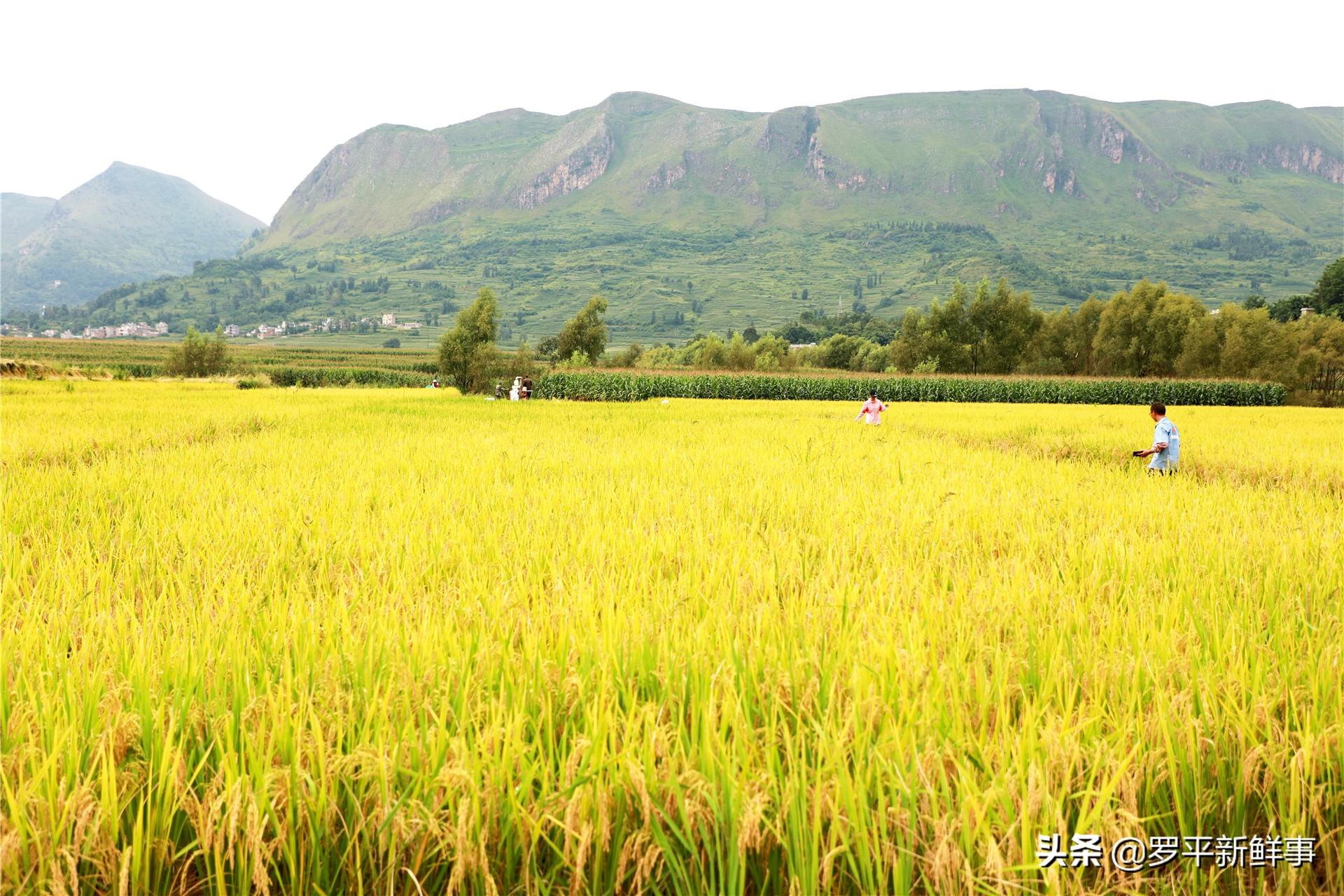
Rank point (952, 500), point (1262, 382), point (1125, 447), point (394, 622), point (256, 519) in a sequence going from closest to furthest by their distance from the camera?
point (394, 622) → point (256, 519) → point (952, 500) → point (1125, 447) → point (1262, 382)

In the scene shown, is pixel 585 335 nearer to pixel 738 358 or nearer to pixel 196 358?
pixel 738 358

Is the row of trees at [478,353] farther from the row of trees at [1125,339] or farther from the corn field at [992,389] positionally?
the row of trees at [1125,339]

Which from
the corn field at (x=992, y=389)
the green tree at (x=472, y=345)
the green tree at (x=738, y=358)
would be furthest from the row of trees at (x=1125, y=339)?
the green tree at (x=472, y=345)

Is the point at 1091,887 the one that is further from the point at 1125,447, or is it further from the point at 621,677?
the point at 1125,447

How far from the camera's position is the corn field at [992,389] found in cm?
5509

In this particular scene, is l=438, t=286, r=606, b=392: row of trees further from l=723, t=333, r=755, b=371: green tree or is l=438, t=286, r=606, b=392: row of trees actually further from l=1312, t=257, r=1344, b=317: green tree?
l=1312, t=257, r=1344, b=317: green tree

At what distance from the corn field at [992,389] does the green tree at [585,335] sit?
29.6 m

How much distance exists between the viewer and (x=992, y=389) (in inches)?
2219

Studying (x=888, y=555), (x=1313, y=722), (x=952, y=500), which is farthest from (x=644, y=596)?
(x=952, y=500)

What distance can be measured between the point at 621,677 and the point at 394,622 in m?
1.14

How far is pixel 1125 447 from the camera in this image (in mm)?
13938

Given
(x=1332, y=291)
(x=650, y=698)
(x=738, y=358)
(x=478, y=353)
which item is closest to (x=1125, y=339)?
(x=1332, y=291)

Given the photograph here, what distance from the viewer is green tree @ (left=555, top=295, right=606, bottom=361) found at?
82.6 meters

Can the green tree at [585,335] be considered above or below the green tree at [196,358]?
above
